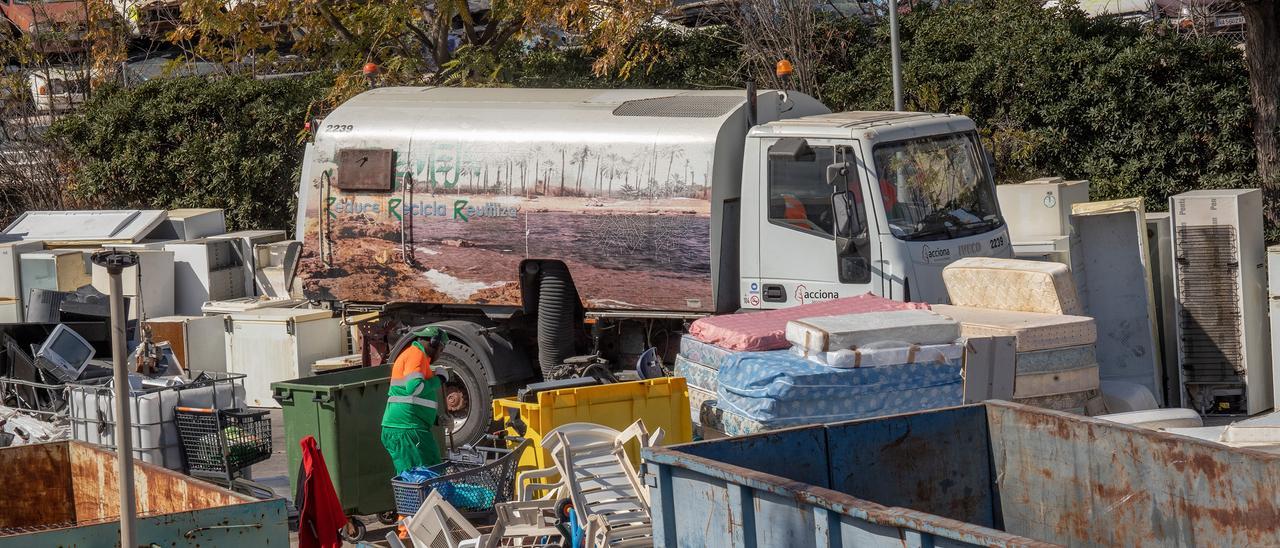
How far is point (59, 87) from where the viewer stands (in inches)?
870

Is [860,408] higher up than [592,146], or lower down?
lower down

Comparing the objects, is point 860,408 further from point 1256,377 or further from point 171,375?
point 171,375

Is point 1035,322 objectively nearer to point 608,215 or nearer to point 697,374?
point 697,374

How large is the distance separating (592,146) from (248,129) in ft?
32.2

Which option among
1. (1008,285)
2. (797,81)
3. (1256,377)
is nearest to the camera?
(1008,285)

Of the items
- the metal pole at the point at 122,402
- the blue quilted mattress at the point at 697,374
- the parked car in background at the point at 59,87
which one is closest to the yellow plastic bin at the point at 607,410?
the blue quilted mattress at the point at 697,374

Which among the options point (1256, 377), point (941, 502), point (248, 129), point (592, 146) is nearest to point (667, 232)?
point (592, 146)

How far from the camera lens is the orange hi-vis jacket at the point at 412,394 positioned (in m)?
9.41

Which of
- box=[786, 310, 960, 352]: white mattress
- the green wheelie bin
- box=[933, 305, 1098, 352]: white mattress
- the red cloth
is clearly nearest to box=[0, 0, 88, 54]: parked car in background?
the green wheelie bin

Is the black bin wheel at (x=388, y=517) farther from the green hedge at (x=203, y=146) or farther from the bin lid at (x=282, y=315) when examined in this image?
the green hedge at (x=203, y=146)

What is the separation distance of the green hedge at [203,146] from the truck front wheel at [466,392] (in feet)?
26.9

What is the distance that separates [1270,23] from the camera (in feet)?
46.9

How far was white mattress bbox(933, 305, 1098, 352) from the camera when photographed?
9.09m

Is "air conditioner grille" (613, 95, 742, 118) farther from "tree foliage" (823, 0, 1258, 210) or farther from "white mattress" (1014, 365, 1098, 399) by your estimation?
"tree foliage" (823, 0, 1258, 210)
